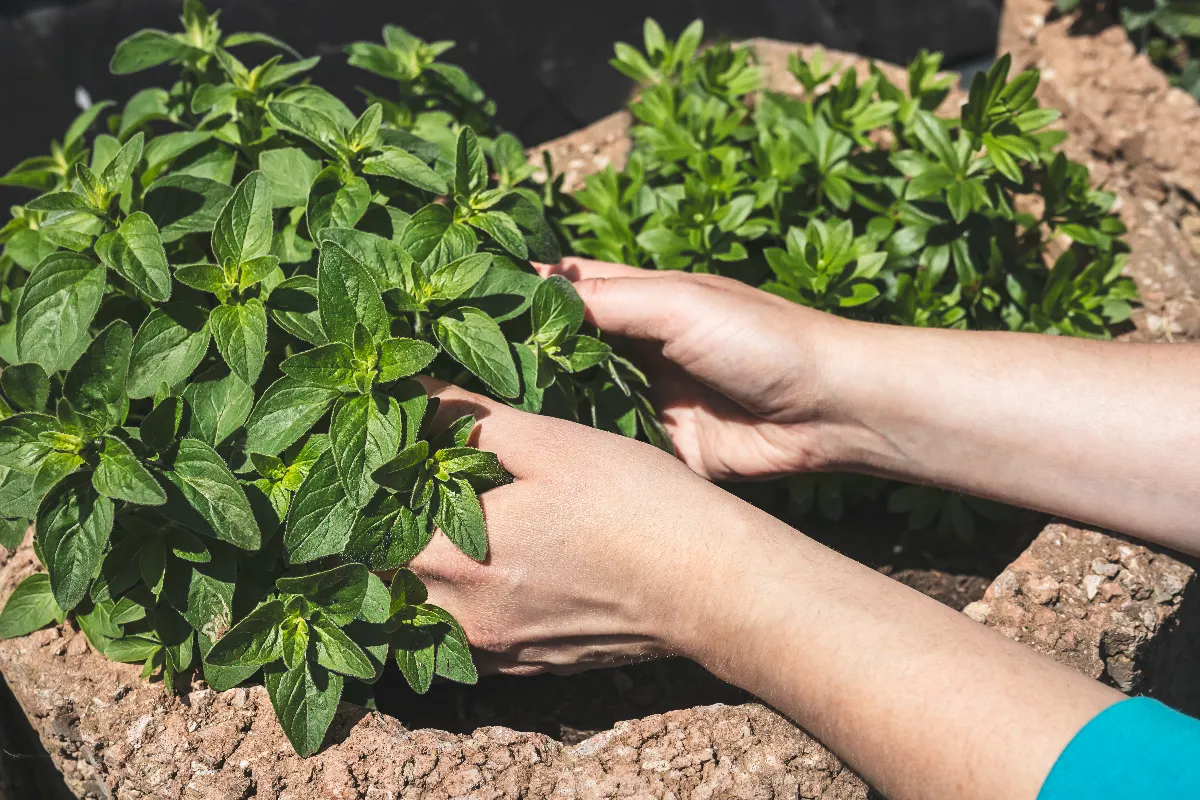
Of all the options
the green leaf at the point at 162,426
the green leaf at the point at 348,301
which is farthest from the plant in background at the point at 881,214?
the green leaf at the point at 162,426

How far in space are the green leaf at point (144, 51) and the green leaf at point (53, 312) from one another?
0.50m

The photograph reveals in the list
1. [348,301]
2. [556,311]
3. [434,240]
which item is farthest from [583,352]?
[348,301]

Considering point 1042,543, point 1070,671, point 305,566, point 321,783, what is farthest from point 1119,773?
point 305,566

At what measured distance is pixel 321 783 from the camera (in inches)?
55.9

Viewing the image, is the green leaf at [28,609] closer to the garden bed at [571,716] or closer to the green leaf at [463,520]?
the garden bed at [571,716]

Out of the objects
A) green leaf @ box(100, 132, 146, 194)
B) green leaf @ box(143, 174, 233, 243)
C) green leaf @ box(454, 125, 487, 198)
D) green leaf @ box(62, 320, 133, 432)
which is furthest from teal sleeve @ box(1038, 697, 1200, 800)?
green leaf @ box(100, 132, 146, 194)

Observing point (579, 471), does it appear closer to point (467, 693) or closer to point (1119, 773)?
point (467, 693)

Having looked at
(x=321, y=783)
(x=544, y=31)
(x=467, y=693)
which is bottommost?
(x=467, y=693)

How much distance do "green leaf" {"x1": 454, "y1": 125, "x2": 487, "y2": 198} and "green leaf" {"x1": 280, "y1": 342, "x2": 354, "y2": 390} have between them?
386 millimetres

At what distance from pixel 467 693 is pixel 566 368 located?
0.68 metres

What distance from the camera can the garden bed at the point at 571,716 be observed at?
56.6 inches

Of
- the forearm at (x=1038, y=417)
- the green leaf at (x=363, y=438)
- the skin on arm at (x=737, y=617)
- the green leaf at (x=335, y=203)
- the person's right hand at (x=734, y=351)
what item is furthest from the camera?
the person's right hand at (x=734, y=351)

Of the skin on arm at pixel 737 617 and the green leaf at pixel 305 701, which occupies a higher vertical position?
the skin on arm at pixel 737 617

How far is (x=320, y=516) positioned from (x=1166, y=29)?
10.4 ft
